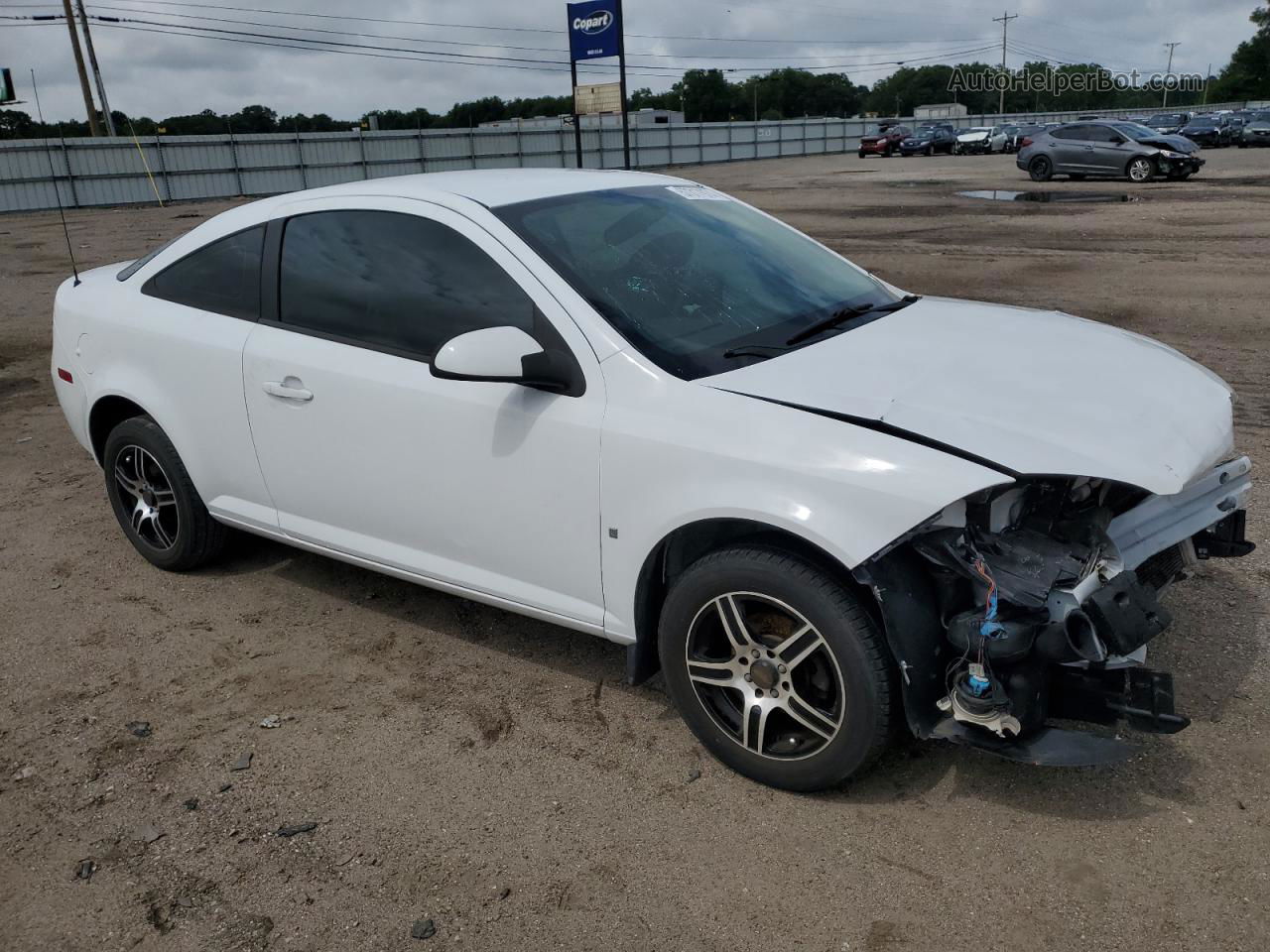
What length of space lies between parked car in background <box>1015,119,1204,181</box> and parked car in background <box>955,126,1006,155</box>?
830 inches

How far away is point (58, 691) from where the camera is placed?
395 cm

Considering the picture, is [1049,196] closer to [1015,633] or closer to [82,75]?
[1015,633]

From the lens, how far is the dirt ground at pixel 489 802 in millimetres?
2672

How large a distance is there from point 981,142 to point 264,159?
1225 inches

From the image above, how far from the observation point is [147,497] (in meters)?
4.81

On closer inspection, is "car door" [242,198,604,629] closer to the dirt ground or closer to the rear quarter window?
the rear quarter window

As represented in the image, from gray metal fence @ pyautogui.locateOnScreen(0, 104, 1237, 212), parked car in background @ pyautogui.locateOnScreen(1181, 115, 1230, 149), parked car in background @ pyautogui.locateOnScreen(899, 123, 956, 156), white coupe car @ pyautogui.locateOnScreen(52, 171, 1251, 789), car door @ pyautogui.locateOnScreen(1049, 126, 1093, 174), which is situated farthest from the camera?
parked car in background @ pyautogui.locateOnScreen(899, 123, 956, 156)

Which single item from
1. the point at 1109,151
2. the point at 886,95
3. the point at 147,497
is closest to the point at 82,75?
the point at 1109,151

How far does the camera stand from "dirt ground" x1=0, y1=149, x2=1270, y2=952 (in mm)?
2672

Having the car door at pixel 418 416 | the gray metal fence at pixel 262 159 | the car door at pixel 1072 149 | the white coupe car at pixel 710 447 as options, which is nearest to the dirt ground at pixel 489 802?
the white coupe car at pixel 710 447

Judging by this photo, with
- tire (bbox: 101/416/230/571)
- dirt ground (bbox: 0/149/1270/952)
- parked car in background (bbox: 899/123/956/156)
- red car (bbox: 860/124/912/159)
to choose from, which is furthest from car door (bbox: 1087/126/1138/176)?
tire (bbox: 101/416/230/571)

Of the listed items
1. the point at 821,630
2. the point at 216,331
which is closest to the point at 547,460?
the point at 821,630

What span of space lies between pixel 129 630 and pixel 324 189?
77.9 inches

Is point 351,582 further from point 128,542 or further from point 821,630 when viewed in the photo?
point 821,630
